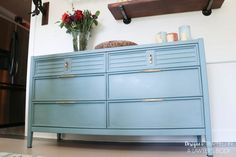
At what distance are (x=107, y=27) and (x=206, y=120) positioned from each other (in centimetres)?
154

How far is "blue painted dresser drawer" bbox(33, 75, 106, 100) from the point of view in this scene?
Result: 6.01 ft

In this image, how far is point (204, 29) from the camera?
2115 millimetres

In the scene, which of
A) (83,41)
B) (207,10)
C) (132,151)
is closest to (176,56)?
(207,10)

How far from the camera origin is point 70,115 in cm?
189

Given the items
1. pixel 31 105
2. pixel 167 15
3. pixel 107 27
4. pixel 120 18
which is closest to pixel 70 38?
pixel 107 27

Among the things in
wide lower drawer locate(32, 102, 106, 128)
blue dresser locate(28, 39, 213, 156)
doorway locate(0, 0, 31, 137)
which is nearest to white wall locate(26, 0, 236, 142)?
blue dresser locate(28, 39, 213, 156)

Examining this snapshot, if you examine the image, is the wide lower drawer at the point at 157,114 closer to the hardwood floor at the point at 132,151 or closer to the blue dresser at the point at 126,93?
the blue dresser at the point at 126,93

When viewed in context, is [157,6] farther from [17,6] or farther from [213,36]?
[17,6]

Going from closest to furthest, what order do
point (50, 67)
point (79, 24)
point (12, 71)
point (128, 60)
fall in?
point (128, 60) → point (50, 67) → point (79, 24) → point (12, 71)

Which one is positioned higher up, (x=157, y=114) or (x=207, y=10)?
(x=207, y=10)

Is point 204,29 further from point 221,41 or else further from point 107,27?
point 107,27

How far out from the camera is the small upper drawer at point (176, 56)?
1.65 meters

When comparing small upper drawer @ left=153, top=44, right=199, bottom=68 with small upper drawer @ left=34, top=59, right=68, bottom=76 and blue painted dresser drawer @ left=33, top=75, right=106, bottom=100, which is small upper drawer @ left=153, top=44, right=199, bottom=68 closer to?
blue painted dresser drawer @ left=33, top=75, right=106, bottom=100

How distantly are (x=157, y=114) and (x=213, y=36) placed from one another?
3.58ft
